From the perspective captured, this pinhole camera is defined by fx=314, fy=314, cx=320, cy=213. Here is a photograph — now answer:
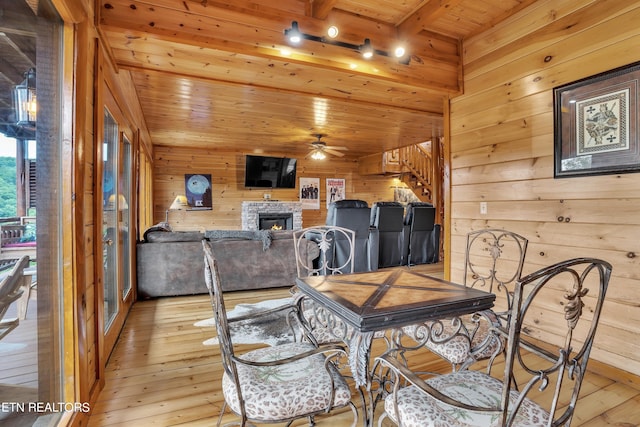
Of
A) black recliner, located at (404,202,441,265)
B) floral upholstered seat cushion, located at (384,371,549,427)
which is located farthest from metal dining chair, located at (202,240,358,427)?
black recliner, located at (404,202,441,265)

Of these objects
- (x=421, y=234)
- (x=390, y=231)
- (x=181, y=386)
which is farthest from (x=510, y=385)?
(x=421, y=234)

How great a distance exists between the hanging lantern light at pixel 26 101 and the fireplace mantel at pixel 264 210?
641 cm

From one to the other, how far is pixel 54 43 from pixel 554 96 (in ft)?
10.2

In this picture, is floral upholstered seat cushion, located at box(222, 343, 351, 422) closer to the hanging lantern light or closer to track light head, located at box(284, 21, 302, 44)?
the hanging lantern light

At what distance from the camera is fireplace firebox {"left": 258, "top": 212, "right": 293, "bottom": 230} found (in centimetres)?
787

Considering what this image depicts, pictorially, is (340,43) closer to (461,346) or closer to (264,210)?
(461,346)

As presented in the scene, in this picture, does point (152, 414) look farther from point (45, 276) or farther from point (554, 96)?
point (554, 96)

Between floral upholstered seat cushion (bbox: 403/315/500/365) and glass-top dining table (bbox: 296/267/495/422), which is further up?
glass-top dining table (bbox: 296/267/495/422)

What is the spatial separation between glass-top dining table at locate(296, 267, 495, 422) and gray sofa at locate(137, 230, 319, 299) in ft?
8.01

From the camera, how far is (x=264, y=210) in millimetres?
7875

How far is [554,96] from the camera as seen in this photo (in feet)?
7.71

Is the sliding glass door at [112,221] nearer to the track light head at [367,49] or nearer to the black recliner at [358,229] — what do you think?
the track light head at [367,49]

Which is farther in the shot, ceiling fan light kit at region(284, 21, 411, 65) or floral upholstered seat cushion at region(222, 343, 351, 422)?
ceiling fan light kit at region(284, 21, 411, 65)

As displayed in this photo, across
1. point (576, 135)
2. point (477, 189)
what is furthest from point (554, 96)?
point (477, 189)
